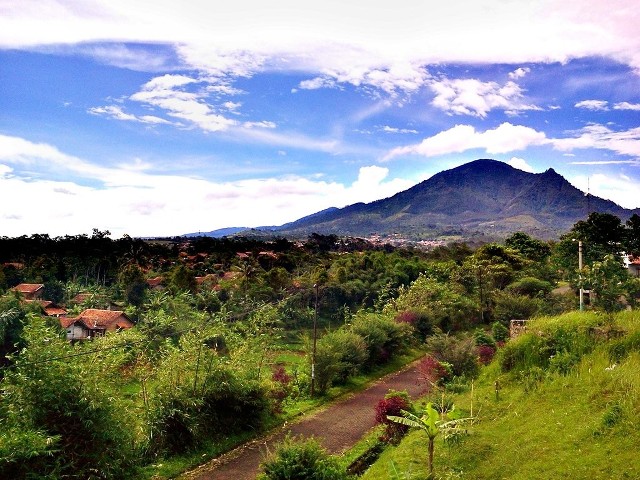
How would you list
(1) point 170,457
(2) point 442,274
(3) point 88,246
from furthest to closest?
1. (3) point 88,246
2. (2) point 442,274
3. (1) point 170,457

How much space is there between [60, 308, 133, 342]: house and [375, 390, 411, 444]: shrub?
1131 inches

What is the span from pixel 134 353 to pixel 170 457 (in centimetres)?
366

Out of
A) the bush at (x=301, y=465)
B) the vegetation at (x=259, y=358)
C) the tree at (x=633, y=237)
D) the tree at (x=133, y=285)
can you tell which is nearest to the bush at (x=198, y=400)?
the vegetation at (x=259, y=358)

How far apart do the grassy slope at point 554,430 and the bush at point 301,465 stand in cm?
126

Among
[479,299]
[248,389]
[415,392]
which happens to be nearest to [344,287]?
[479,299]

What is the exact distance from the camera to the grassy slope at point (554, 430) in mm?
9477

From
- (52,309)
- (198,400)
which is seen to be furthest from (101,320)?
(198,400)

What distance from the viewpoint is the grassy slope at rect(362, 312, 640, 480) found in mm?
Result: 9477

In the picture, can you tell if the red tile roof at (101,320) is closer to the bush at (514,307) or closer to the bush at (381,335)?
the bush at (381,335)

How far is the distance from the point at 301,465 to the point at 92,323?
34.8 m

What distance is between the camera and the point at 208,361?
16.8 metres

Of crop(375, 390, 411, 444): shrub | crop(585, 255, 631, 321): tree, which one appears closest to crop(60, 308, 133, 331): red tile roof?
crop(375, 390, 411, 444): shrub

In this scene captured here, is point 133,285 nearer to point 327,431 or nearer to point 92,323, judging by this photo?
point 92,323

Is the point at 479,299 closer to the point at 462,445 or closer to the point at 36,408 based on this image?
the point at 462,445
